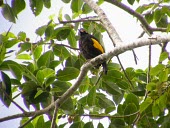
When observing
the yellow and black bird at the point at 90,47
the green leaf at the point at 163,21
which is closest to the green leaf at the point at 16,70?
the green leaf at the point at 163,21

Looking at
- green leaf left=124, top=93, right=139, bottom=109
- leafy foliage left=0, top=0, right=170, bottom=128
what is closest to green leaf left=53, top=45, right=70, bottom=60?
leafy foliage left=0, top=0, right=170, bottom=128

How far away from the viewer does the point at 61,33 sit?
2.98 metres

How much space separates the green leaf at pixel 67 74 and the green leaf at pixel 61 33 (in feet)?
1.53

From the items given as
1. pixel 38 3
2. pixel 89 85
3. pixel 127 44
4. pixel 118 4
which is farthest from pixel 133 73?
pixel 38 3

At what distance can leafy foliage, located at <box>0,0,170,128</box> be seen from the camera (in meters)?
2.29

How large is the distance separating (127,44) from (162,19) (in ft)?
3.62

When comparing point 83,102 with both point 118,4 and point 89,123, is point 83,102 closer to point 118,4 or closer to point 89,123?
point 89,123

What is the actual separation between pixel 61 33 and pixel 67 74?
518mm

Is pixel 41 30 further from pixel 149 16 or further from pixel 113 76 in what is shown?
pixel 149 16

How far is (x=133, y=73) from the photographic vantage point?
2.84 metres

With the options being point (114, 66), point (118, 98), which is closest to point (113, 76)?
point (118, 98)

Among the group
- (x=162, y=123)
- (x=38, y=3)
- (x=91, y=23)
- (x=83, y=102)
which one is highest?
(x=38, y=3)

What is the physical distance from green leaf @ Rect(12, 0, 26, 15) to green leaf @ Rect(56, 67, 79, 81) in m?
0.63

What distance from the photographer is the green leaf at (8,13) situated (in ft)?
8.52
